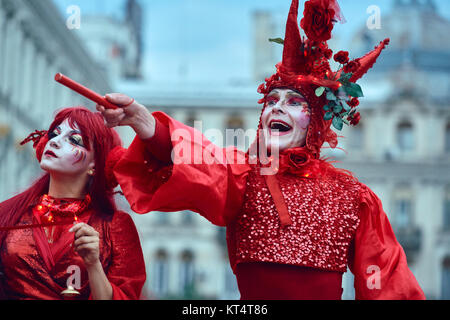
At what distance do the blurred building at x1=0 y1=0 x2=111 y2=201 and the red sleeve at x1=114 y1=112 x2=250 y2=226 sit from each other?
33.7 ft

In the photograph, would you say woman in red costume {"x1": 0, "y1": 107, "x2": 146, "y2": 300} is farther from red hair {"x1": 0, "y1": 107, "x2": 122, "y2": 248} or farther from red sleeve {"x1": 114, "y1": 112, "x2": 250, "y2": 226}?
red sleeve {"x1": 114, "y1": 112, "x2": 250, "y2": 226}

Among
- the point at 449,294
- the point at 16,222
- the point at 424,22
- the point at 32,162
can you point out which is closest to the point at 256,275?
the point at 16,222

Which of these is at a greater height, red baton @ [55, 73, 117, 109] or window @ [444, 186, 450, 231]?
red baton @ [55, 73, 117, 109]

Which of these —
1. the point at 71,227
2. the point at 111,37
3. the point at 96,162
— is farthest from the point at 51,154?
the point at 111,37

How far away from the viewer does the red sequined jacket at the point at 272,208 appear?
3.36 meters

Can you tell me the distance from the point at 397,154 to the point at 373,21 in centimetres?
2326

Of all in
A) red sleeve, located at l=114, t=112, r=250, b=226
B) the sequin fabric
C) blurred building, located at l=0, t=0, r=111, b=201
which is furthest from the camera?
blurred building, located at l=0, t=0, r=111, b=201

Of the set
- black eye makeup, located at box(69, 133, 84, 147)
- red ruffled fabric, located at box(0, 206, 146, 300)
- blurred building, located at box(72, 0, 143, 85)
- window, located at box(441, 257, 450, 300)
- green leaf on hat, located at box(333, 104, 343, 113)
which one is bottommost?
window, located at box(441, 257, 450, 300)

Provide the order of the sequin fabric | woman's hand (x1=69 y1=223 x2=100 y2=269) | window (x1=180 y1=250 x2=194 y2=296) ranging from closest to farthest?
woman's hand (x1=69 y1=223 x2=100 y2=269) < the sequin fabric < window (x1=180 y1=250 x2=194 y2=296)

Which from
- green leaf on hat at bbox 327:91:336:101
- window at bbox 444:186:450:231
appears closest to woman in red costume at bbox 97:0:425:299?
green leaf on hat at bbox 327:91:336:101

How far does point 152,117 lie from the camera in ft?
10.8

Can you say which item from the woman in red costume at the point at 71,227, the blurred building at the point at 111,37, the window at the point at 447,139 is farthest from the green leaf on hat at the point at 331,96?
the blurred building at the point at 111,37

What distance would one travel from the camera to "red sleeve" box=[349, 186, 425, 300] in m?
3.39

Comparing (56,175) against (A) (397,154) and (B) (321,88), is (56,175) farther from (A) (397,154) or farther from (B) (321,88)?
(A) (397,154)
